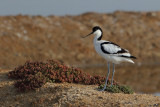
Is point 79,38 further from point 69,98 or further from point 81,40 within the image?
point 69,98

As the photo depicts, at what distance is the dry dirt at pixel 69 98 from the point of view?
12.5 m

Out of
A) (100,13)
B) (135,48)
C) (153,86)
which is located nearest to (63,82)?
(153,86)

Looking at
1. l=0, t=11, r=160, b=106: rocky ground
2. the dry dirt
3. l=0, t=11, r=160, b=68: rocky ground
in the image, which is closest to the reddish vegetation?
the dry dirt

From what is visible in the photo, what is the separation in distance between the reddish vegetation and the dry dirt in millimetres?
484

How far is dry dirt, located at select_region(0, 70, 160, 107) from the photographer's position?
41.0 feet

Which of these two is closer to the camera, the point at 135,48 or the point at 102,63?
the point at 102,63

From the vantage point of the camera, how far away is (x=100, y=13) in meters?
77.8

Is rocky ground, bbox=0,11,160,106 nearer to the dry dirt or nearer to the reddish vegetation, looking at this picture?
the reddish vegetation

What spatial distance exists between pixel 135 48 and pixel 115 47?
4817cm

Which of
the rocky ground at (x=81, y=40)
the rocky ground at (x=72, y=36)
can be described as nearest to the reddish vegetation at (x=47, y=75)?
the rocky ground at (x=81, y=40)

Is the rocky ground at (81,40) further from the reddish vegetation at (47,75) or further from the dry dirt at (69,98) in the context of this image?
the dry dirt at (69,98)

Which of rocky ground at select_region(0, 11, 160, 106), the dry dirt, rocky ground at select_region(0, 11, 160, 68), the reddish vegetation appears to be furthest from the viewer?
rocky ground at select_region(0, 11, 160, 68)

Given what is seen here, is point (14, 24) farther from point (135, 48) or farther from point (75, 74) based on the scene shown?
point (75, 74)

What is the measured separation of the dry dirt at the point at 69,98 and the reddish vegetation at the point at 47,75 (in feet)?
1.59
